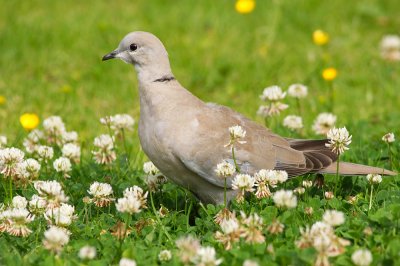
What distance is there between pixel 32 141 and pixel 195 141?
1435mm

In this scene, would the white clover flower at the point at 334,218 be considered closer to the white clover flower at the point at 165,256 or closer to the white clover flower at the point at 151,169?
the white clover flower at the point at 165,256

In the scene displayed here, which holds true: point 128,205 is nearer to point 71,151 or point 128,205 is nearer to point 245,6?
point 71,151


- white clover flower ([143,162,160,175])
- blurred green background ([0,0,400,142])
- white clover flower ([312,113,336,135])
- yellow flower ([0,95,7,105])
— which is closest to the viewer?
white clover flower ([143,162,160,175])

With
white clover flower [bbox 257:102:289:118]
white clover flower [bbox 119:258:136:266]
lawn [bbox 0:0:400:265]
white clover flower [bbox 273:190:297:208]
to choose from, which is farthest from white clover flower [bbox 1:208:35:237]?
white clover flower [bbox 257:102:289:118]

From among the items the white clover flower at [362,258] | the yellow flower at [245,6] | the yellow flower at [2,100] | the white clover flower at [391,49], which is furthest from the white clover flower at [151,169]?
the white clover flower at [391,49]

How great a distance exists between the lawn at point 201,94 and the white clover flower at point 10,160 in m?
0.15

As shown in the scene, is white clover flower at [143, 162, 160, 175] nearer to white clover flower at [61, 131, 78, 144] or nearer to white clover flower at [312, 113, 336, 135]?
white clover flower at [61, 131, 78, 144]

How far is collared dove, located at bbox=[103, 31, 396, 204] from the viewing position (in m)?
4.12

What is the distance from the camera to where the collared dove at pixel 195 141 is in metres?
4.12

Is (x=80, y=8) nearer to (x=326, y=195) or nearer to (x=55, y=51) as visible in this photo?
(x=55, y=51)

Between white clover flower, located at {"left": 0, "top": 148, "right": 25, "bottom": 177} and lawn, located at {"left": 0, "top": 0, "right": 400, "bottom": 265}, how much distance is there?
5.8 inches

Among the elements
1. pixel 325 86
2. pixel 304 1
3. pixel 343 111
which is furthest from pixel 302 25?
pixel 343 111

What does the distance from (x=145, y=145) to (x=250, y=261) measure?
48.4 inches

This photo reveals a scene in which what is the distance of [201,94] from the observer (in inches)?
273
